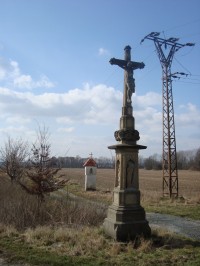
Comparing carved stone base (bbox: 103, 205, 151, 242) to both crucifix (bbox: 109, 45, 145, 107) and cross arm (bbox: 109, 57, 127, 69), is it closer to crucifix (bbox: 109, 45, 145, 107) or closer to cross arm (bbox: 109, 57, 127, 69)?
crucifix (bbox: 109, 45, 145, 107)

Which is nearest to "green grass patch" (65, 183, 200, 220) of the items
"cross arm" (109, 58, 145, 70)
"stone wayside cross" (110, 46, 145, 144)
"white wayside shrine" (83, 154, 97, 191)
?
"stone wayside cross" (110, 46, 145, 144)

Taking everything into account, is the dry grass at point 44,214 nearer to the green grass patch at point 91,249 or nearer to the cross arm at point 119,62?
the green grass patch at point 91,249

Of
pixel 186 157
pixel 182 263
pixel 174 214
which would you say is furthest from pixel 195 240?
pixel 186 157

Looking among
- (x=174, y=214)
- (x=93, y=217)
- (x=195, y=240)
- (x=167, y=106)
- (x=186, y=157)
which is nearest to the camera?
(x=195, y=240)

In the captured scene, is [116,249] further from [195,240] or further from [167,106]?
[167,106]

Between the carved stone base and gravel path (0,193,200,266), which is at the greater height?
the carved stone base

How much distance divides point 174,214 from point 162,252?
710cm

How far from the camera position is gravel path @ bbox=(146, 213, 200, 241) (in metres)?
10.3

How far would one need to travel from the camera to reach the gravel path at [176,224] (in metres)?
10.3

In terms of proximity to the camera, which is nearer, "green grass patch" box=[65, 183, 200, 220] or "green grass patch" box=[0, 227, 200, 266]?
"green grass patch" box=[0, 227, 200, 266]

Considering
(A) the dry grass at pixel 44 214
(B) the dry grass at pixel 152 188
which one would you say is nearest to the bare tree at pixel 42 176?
(A) the dry grass at pixel 44 214

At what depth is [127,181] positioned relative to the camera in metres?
9.49

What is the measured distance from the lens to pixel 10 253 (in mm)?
7820

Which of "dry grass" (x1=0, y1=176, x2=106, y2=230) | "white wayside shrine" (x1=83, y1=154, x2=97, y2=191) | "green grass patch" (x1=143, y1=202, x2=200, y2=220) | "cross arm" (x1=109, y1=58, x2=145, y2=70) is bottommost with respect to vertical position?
"green grass patch" (x1=143, y1=202, x2=200, y2=220)
